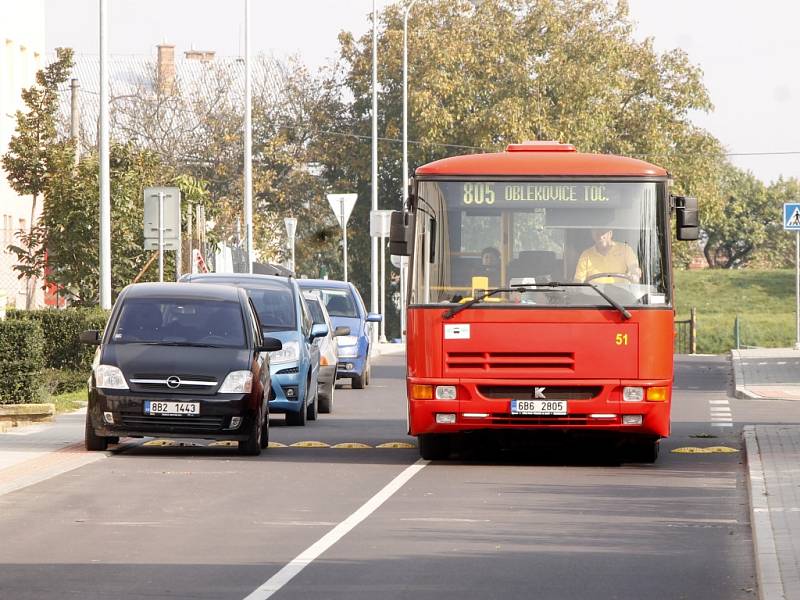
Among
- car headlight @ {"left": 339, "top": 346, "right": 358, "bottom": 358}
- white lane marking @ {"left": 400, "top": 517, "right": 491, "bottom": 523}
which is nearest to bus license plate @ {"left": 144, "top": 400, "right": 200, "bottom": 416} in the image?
white lane marking @ {"left": 400, "top": 517, "right": 491, "bottom": 523}

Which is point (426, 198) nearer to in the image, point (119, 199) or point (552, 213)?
point (552, 213)

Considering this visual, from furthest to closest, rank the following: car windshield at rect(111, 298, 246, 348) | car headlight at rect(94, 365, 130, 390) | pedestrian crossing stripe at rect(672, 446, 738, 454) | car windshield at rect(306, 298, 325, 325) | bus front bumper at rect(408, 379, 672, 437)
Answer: car windshield at rect(306, 298, 325, 325)
pedestrian crossing stripe at rect(672, 446, 738, 454)
car windshield at rect(111, 298, 246, 348)
car headlight at rect(94, 365, 130, 390)
bus front bumper at rect(408, 379, 672, 437)

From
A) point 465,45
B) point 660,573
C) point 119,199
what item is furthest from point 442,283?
point 465,45

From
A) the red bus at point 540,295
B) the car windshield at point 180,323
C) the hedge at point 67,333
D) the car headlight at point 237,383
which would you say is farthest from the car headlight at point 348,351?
the red bus at point 540,295

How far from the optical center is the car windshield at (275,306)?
24.3m

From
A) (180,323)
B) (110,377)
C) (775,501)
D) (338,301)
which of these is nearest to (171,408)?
(110,377)

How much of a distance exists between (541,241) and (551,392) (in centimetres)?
142

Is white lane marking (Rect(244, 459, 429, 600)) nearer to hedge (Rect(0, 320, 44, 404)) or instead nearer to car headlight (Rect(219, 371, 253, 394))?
car headlight (Rect(219, 371, 253, 394))

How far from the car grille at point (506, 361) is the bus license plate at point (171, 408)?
250cm

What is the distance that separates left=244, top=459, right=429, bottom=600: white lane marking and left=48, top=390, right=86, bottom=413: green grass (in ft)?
26.9

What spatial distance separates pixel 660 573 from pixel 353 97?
63.2 m

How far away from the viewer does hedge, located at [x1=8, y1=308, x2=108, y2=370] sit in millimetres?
28484

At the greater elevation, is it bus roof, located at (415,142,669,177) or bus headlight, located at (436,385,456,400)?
bus roof, located at (415,142,669,177)

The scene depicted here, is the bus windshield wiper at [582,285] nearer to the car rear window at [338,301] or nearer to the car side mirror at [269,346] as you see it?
the car side mirror at [269,346]
